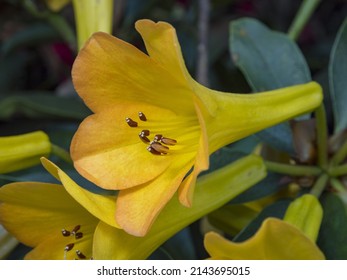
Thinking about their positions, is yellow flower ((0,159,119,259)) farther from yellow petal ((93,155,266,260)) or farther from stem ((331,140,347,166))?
stem ((331,140,347,166))

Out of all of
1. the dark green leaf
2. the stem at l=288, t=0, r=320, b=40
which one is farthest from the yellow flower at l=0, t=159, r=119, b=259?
the stem at l=288, t=0, r=320, b=40

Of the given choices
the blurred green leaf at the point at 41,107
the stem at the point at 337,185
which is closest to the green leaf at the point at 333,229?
the stem at the point at 337,185

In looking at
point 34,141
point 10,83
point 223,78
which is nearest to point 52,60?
point 10,83

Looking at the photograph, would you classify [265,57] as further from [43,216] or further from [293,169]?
[43,216]

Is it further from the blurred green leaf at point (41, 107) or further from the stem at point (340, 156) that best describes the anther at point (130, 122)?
the blurred green leaf at point (41, 107)

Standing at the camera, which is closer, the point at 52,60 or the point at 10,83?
the point at 10,83

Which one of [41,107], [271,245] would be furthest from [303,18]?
[271,245]

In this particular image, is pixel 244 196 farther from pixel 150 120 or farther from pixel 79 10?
pixel 79 10
